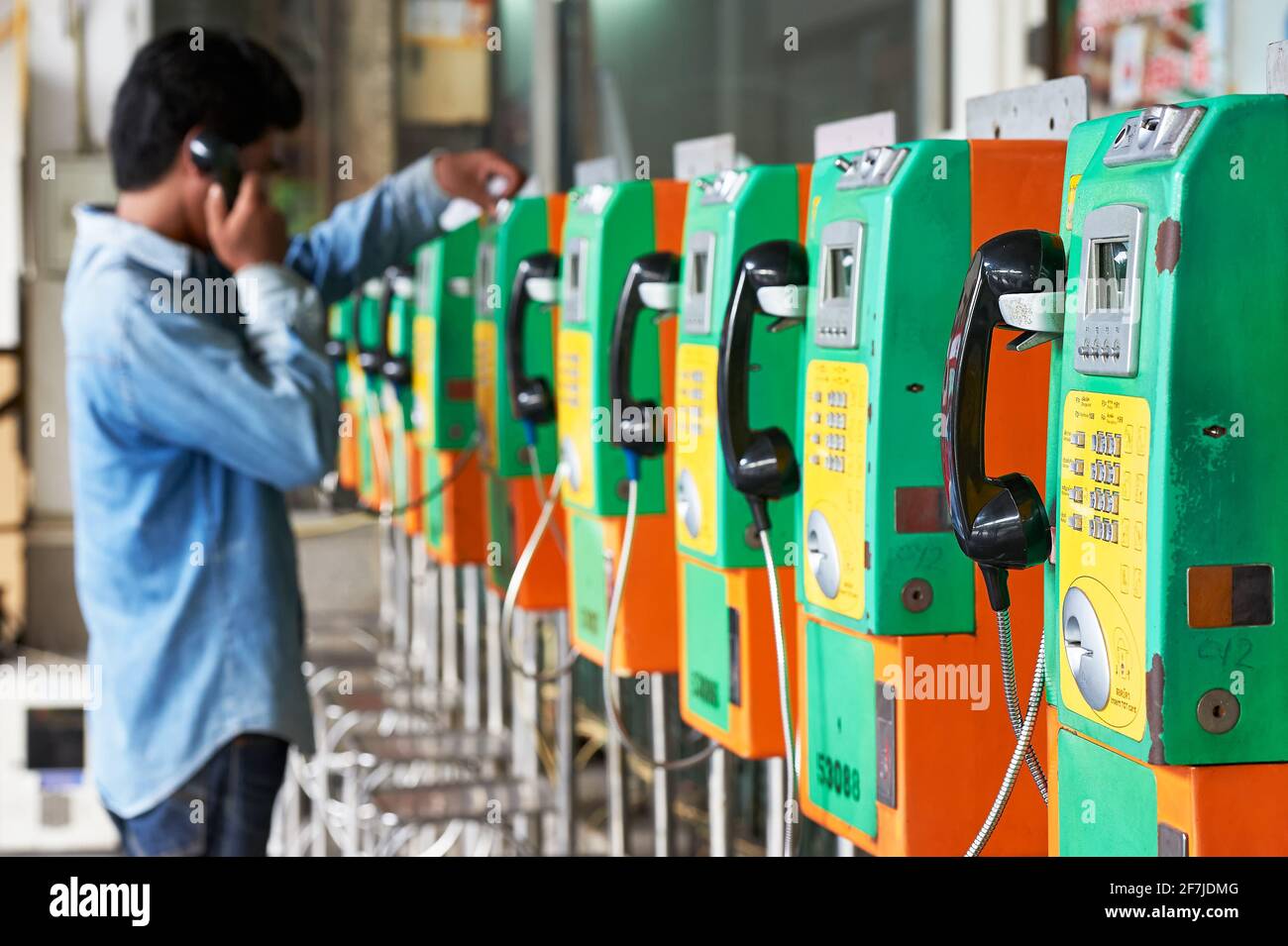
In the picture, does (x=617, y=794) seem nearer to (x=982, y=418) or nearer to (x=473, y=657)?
(x=473, y=657)

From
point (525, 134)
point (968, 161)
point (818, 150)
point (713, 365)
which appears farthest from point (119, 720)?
point (525, 134)

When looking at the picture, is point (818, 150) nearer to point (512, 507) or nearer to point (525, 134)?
point (512, 507)

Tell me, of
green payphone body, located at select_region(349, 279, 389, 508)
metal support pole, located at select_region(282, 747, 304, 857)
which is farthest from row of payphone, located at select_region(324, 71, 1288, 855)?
metal support pole, located at select_region(282, 747, 304, 857)

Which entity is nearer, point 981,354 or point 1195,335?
point 1195,335

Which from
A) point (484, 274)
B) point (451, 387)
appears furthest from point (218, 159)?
point (451, 387)

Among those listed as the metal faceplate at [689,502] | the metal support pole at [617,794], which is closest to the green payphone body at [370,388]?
the metal support pole at [617,794]

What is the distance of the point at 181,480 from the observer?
2186 millimetres

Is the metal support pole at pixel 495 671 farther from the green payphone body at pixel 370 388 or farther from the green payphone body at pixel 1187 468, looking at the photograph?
the green payphone body at pixel 1187 468

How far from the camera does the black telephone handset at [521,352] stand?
261 centimetres

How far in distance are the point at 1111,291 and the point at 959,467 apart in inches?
7.6

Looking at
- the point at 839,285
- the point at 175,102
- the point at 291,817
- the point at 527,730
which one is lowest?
the point at 291,817

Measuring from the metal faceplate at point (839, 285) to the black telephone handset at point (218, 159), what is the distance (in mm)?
924

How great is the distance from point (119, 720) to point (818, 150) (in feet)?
3.78

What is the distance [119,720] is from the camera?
2.15 m
